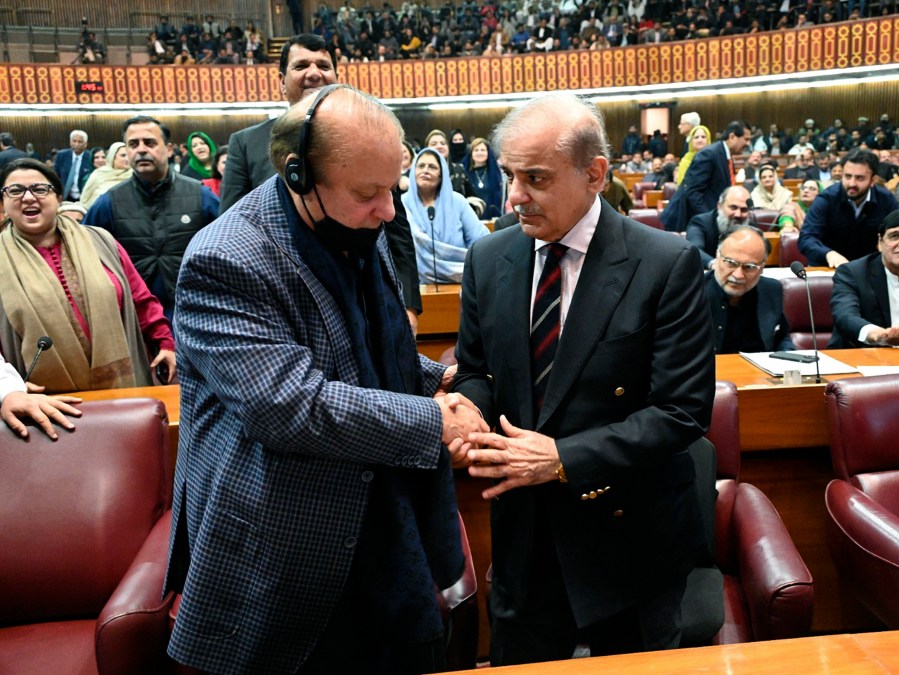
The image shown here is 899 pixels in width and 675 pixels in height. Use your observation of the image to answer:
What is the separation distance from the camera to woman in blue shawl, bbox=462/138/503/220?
6.99 m

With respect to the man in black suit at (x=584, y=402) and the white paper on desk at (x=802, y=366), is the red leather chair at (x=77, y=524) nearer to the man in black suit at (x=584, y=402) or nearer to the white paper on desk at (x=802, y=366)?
the man in black suit at (x=584, y=402)

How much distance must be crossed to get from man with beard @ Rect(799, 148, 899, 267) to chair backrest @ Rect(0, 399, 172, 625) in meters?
3.94

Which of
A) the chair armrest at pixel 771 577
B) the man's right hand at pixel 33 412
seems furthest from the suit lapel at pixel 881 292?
the man's right hand at pixel 33 412

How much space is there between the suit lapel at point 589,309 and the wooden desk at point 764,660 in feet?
1.41

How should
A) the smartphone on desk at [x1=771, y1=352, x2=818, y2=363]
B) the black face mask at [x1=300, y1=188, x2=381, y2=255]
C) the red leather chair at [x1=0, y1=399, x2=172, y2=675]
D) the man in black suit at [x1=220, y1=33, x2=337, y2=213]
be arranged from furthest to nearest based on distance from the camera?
the smartphone on desk at [x1=771, y1=352, x2=818, y2=363]
the man in black suit at [x1=220, y1=33, x2=337, y2=213]
the red leather chair at [x1=0, y1=399, x2=172, y2=675]
the black face mask at [x1=300, y1=188, x2=381, y2=255]

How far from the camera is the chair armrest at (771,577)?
5.38 ft

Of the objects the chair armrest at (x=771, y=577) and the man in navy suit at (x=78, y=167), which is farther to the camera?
the man in navy suit at (x=78, y=167)

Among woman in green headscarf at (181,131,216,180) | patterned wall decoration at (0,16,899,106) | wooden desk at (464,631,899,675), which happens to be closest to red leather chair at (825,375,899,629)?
wooden desk at (464,631,899,675)

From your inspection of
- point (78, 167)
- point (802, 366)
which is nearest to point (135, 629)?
point (802, 366)

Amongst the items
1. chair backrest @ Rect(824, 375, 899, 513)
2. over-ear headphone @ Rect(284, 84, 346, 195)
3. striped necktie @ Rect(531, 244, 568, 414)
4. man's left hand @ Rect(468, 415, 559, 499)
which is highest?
over-ear headphone @ Rect(284, 84, 346, 195)

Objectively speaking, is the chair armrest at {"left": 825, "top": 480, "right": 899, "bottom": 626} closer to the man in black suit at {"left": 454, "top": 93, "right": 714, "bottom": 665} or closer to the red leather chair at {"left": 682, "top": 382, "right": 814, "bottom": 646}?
the red leather chair at {"left": 682, "top": 382, "right": 814, "bottom": 646}

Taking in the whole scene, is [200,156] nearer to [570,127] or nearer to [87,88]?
[570,127]

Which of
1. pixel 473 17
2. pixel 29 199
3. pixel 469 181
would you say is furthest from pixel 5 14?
pixel 29 199

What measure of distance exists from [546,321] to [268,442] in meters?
0.57
